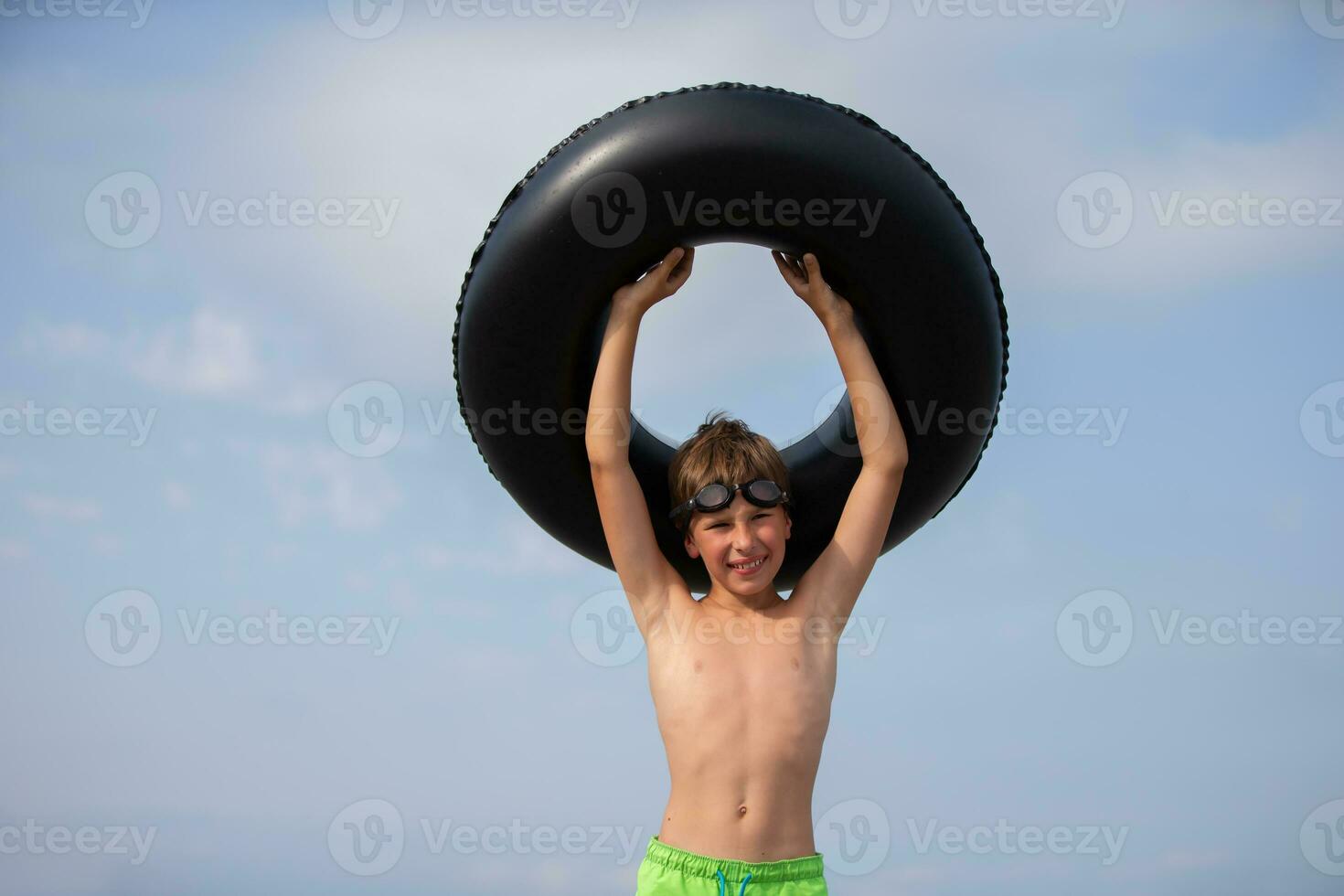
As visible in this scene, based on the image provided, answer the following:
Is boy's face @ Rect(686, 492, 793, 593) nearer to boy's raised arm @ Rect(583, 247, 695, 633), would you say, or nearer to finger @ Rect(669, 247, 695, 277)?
boy's raised arm @ Rect(583, 247, 695, 633)

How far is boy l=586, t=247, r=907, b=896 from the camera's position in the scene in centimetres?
360

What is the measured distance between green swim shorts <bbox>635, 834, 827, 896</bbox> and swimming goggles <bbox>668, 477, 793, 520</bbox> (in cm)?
101

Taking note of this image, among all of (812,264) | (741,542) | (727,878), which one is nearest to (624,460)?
(741,542)

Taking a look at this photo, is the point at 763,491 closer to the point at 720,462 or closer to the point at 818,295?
the point at 720,462

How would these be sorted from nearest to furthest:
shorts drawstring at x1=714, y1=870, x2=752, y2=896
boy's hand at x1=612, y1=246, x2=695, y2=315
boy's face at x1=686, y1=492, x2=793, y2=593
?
shorts drawstring at x1=714, y1=870, x2=752, y2=896 → boy's face at x1=686, y1=492, x2=793, y2=593 → boy's hand at x1=612, y1=246, x2=695, y2=315

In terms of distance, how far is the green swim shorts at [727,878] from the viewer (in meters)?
3.52

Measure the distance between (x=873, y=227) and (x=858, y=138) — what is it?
28cm

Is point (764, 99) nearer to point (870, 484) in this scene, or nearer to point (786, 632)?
point (870, 484)

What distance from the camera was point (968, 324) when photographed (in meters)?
4.04

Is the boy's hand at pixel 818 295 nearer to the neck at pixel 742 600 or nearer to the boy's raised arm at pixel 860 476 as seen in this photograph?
the boy's raised arm at pixel 860 476

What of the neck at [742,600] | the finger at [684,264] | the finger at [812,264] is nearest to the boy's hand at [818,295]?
the finger at [812,264]

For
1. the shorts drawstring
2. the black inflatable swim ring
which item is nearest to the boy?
the shorts drawstring

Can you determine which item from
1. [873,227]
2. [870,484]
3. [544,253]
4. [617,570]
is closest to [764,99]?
[873,227]

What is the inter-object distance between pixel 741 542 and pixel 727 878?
97 centimetres
